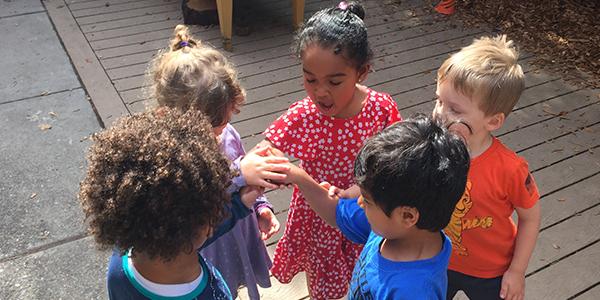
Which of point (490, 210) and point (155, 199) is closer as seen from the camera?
point (155, 199)

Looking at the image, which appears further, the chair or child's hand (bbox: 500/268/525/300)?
the chair

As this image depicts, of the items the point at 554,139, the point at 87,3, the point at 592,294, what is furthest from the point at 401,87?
the point at 87,3

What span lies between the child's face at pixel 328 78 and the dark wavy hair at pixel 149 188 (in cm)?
70

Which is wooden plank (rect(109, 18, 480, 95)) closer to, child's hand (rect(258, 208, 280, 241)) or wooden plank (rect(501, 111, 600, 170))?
wooden plank (rect(501, 111, 600, 170))

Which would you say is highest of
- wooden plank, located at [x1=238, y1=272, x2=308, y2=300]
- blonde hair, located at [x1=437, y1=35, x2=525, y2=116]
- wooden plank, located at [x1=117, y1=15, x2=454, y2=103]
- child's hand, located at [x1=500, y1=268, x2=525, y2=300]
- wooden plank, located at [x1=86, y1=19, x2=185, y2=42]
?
blonde hair, located at [x1=437, y1=35, x2=525, y2=116]

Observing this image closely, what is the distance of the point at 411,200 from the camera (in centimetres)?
123

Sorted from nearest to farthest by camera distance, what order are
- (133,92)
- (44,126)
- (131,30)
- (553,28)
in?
1. (44,126)
2. (133,92)
3. (131,30)
4. (553,28)

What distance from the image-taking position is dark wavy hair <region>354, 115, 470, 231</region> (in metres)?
1.21

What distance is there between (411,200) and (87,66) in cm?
397

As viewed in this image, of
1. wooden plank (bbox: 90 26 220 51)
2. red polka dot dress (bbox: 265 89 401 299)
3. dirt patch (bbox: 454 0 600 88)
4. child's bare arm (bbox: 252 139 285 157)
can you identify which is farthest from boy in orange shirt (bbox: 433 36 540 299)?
wooden plank (bbox: 90 26 220 51)

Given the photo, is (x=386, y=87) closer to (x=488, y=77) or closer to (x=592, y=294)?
(x=592, y=294)

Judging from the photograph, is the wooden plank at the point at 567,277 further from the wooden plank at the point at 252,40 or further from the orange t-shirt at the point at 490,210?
the wooden plank at the point at 252,40

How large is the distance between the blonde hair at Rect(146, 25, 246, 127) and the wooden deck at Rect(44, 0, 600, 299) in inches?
43.8

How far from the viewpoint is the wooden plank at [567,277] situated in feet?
8.27
